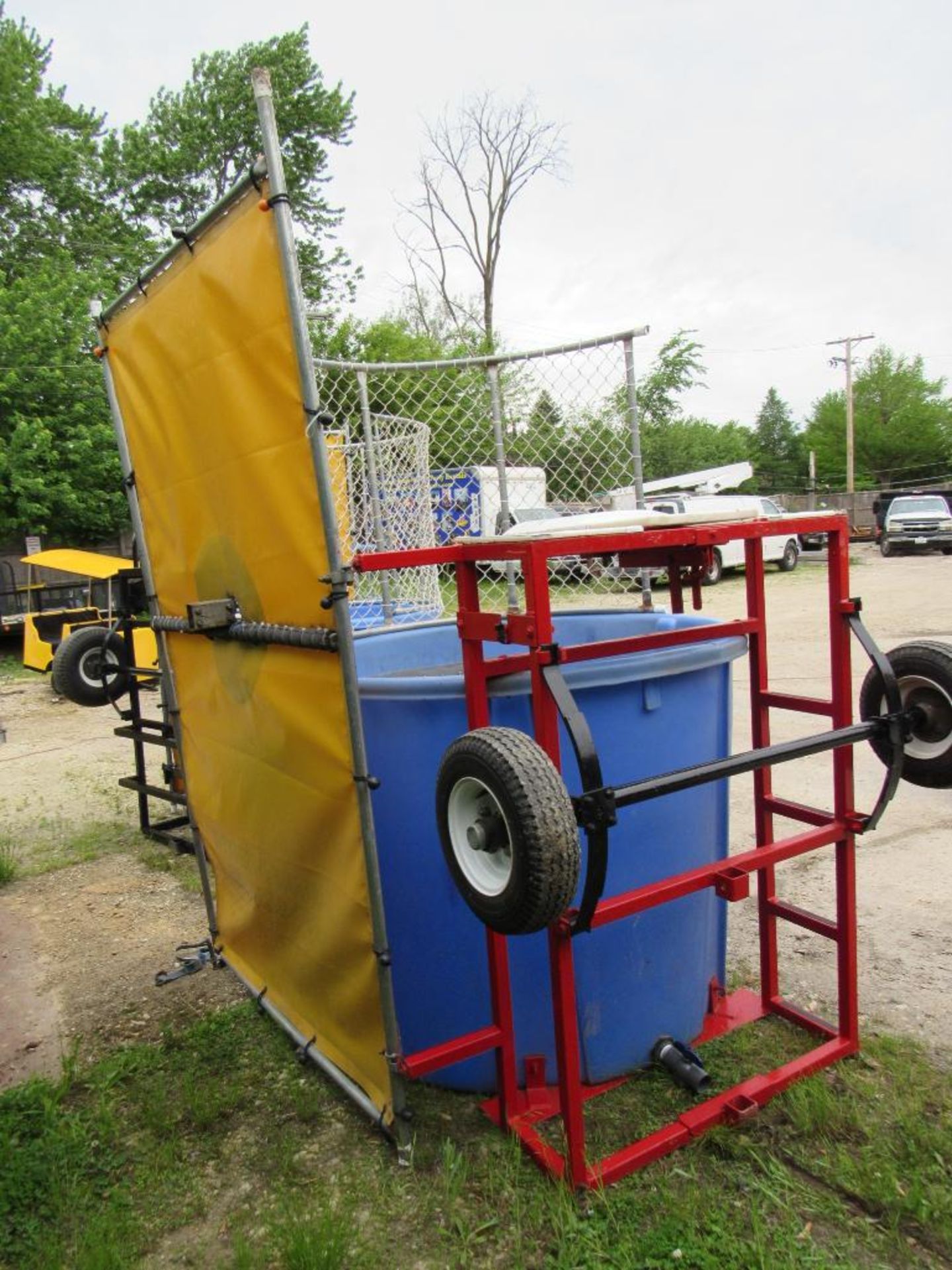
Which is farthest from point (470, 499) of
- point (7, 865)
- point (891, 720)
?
point (891, 720)

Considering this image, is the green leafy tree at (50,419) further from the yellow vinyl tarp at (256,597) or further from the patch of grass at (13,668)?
the yellow vinyl tarp at (256,597)

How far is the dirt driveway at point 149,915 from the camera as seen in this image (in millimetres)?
2979

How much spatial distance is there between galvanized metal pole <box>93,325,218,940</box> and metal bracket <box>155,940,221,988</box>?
0.08 metres

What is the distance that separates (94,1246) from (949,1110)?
2.17 m

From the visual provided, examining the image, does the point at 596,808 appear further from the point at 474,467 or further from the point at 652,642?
the point at 474,467

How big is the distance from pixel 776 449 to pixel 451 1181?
7226 centimetres

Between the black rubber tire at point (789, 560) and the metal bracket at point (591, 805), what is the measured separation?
68.4ft

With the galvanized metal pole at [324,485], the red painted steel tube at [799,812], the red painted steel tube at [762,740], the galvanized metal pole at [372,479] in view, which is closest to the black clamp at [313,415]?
the galvanized metal pole at [324,485]

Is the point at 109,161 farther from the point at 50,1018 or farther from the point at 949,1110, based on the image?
the point at 949,1110

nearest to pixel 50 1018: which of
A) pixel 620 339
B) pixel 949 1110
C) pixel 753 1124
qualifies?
pixel 753 1124

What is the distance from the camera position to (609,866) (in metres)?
2.34

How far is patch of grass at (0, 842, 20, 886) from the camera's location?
177 inches

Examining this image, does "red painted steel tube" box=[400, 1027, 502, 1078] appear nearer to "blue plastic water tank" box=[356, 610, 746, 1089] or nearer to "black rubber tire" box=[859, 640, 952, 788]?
"blue plastic water tank" box=[356, 610, 746, 1089]

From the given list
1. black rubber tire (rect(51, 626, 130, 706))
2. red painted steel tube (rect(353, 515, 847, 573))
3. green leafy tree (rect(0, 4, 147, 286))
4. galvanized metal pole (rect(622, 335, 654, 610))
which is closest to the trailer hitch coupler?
red painted steel tube (rect(353, 515, 847, 573))
